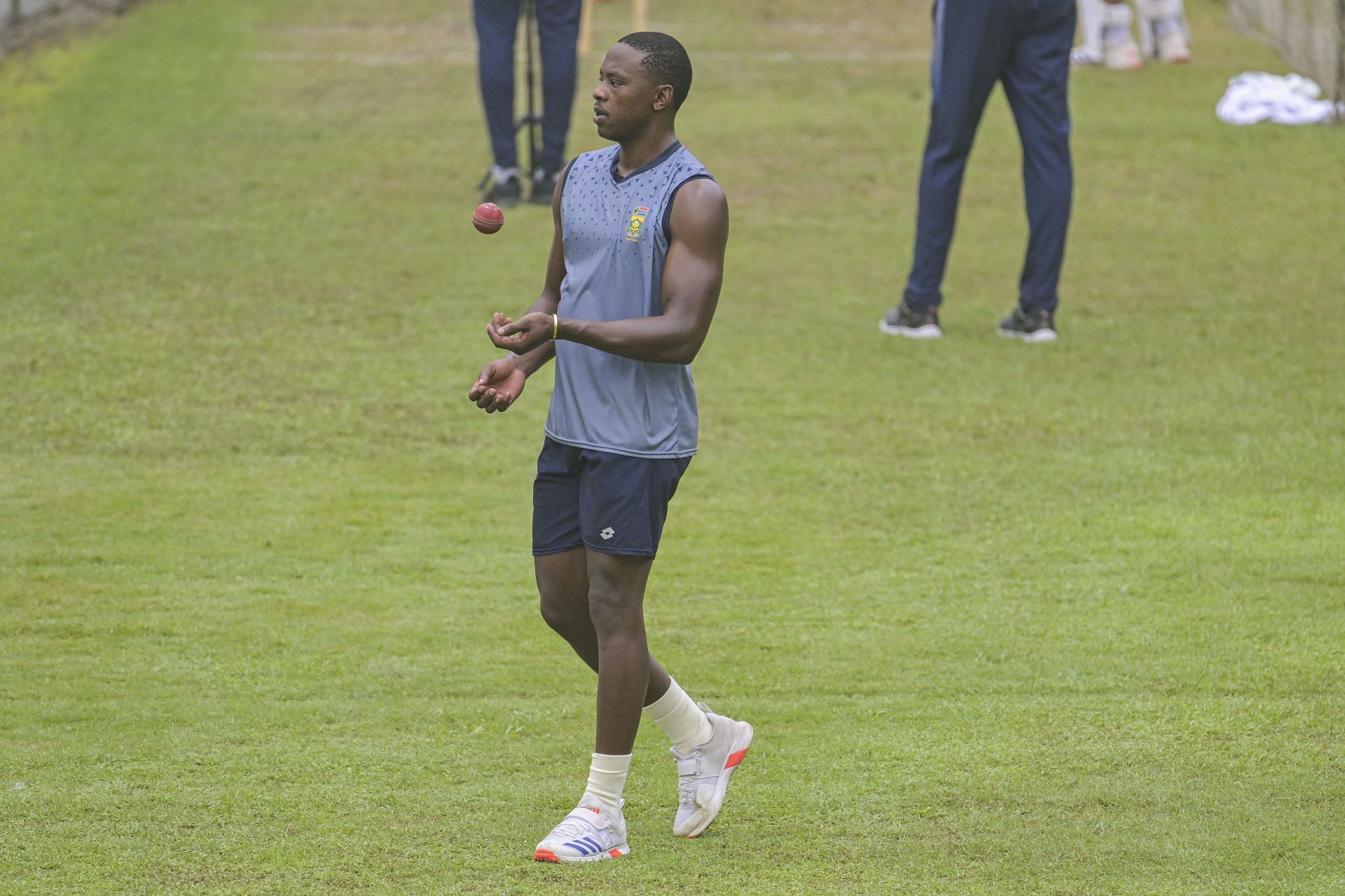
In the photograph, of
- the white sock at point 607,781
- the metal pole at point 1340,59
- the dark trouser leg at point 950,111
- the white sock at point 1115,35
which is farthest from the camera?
the white sock at point 1115,35

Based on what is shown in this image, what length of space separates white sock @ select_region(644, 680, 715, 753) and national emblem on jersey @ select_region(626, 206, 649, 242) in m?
1.08

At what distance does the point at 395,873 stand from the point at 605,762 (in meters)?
0.54

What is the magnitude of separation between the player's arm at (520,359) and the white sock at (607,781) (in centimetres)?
85

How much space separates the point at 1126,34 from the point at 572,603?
11.6 metres

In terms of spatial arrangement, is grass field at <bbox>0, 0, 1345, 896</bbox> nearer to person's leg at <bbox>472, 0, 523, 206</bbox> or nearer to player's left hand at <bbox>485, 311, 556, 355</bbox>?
person's leg at <bbox>472, 0, 523, 206</bbox>

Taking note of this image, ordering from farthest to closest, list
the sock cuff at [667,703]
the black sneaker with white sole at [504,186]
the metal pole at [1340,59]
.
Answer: the metal pole at [1340,59] < the black sneaker with white sole at [504,186] < the sock cuff at [667,703]

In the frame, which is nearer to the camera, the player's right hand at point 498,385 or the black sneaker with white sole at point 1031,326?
the player's right hand at point 498,385

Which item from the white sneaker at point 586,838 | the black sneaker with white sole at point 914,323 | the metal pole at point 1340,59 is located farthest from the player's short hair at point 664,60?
the metal pole at point 1340,59

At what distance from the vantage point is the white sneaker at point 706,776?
4.13m

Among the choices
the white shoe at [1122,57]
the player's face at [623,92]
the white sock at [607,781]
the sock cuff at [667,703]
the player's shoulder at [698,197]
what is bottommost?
the white shoe at [1122,57]

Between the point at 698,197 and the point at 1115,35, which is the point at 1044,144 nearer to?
the point at 698,197

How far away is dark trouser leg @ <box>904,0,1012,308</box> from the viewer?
845 cm

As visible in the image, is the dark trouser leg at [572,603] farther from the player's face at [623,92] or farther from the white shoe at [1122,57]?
the white shoe at [1122,57]

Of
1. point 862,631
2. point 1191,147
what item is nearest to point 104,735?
point 862,631
